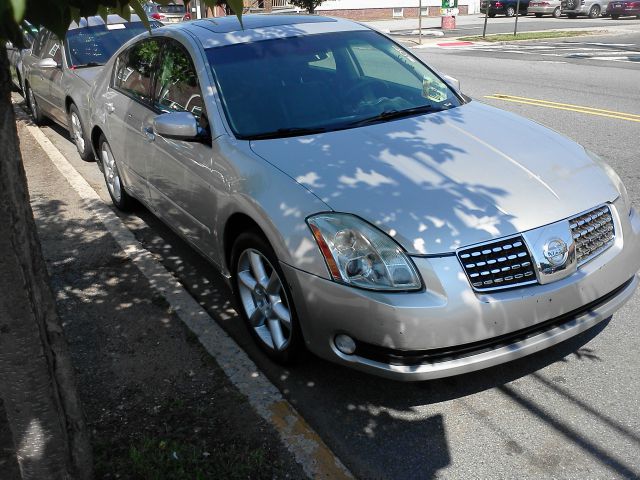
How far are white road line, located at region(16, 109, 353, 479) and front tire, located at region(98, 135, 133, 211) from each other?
A: 8.9 inches

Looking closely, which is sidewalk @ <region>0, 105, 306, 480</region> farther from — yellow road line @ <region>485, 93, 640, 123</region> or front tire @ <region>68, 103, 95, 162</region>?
yellow road line @ <region>485, 93, 640, 123</region>

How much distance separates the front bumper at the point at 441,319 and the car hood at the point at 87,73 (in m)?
5.26

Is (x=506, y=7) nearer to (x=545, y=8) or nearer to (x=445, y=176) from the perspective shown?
(x=545, y=8)

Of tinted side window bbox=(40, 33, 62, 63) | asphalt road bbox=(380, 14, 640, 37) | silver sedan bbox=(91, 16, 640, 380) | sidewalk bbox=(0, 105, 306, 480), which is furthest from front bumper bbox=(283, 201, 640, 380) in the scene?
asphalt road bbox=(380, 14, 640, 37)

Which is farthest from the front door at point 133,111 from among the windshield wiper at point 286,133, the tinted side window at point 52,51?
A: the tinted side window at point 52,51

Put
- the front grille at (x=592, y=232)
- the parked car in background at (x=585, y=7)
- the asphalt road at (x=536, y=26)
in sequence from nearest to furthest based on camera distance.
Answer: the front grille at (x=592, y=232) < the asphalt road at (x=536, y=26) < the parked car in background at (x=585, y=7)

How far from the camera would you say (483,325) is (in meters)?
2.87

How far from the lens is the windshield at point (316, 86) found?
3.99 m

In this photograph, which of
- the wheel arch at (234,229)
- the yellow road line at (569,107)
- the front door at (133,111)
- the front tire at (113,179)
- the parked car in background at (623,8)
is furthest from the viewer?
the parked car in background at (623,8)

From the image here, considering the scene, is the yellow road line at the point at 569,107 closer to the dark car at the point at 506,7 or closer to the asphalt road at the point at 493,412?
the asphalt road at the point at 493,412

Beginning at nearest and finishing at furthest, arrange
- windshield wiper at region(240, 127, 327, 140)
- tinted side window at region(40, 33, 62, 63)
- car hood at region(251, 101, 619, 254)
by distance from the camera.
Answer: car hood at region(251, 101, 619, 254) → windshield wiper at region(240, 127, 327, 140) → tinted side window at region(40, 33, 62, 63)

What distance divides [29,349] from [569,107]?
9.62 metres

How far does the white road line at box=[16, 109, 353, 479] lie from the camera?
9.54 ft

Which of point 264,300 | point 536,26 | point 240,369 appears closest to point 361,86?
point 264,300
